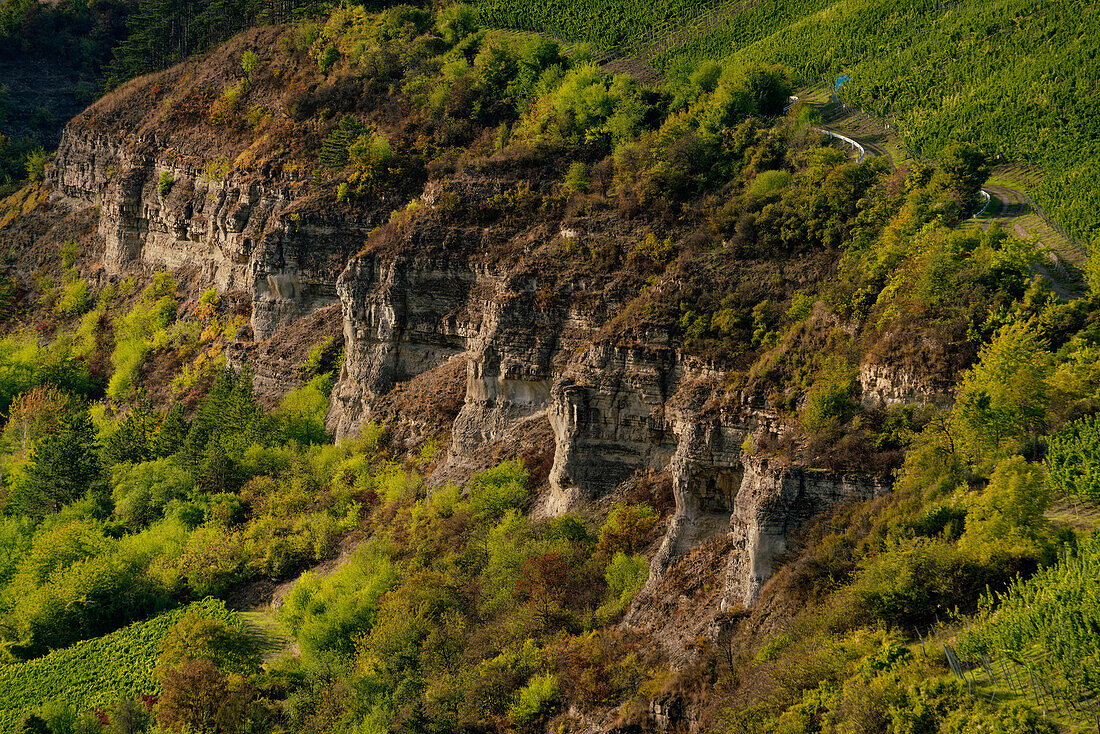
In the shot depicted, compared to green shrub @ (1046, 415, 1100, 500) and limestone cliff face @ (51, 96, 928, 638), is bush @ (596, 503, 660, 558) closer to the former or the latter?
limestone cliff face @ (51, 96, 928, 638)

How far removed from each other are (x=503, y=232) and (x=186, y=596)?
26050mm

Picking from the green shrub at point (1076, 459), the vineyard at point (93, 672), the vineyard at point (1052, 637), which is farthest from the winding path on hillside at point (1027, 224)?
the vineyard at point (93, 672)

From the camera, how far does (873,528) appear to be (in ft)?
127

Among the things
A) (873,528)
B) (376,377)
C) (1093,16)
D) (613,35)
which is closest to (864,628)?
(873,528)

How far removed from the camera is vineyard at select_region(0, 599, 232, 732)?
53.9 meters

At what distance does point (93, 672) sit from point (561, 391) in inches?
1051

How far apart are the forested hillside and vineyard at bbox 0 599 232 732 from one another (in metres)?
0.23

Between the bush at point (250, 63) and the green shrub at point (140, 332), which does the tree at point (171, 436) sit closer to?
the green shrub at point (140, 332)

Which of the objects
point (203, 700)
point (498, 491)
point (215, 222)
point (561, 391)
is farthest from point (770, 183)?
point (215, 222)

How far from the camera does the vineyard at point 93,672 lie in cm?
5394

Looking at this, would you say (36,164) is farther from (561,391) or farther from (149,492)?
(561,391)

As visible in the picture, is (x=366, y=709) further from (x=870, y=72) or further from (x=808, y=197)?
(x=870, y=72)

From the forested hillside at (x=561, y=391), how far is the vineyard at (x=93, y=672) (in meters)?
0.23

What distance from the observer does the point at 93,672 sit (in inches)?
2212
